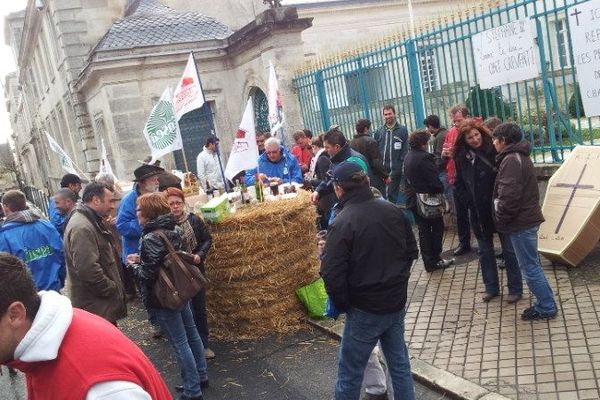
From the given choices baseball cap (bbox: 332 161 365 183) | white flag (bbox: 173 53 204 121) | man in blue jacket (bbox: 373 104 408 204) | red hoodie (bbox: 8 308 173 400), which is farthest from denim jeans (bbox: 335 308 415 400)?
man in blue jacket (bbox: 373 104 408 204)

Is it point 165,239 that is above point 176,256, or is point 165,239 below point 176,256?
above

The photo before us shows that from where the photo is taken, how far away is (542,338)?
4.37 m

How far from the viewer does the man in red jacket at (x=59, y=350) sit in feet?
4.84

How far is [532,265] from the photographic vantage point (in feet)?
15.0

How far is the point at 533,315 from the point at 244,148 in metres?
3.74

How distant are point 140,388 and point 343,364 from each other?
2.10 meters

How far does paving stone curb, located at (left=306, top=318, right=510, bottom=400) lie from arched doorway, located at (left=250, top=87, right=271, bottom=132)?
8673 mm

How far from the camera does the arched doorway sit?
12.3m

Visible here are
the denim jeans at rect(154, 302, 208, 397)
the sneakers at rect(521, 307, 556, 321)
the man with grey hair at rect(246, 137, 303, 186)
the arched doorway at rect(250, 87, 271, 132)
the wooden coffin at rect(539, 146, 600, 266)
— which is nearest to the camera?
the denim jeans at rect(154, 302, 208, 397)

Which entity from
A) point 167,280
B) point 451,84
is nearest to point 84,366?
point 167,280

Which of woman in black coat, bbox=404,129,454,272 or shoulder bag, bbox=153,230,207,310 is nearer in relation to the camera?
shoulder bag, bbox=153,230,207,310

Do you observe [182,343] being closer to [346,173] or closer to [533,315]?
[346,173]

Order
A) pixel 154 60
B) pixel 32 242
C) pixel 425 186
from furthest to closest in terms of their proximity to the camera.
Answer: pixel 154 60 < pixel 425 186 < pixel 32 242

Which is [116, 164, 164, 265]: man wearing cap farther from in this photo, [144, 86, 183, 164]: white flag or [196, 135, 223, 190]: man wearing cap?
[196, 135, 223, 190]: man wearing cap
